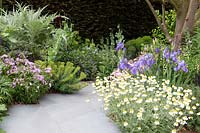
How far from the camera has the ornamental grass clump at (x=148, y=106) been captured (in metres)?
4.30

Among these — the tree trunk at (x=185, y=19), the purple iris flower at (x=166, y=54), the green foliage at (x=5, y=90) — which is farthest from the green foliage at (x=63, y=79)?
the tree trunk at (x=185, y=19)

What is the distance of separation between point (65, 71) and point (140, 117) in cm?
220

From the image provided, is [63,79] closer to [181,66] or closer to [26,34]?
[181,66]

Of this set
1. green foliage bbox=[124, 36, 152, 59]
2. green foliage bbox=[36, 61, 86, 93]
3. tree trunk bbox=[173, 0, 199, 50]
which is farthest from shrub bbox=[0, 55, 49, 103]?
green foliage bbox=[124, 36, 152, 59]

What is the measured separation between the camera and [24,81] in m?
5.44

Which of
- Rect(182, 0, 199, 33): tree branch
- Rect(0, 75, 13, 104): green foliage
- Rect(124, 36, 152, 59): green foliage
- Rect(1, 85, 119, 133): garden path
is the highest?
Rect(182, 0, 199, 33): tree branch

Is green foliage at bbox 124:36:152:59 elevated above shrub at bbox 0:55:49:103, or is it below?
above

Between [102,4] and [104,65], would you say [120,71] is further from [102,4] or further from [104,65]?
[102,4]

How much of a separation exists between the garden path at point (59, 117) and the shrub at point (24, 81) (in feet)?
0.49

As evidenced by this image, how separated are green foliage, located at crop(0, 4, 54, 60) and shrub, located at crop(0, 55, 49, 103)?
1368mm

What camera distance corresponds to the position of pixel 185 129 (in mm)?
4672

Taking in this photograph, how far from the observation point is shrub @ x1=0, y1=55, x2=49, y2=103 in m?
5.40

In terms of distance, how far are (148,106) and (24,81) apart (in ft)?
5.87

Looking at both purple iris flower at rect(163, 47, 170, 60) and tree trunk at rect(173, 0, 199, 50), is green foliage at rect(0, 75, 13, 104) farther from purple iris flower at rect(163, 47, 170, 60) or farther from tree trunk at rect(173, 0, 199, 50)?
tree trunk at rect(173, 0, 199, 50)
